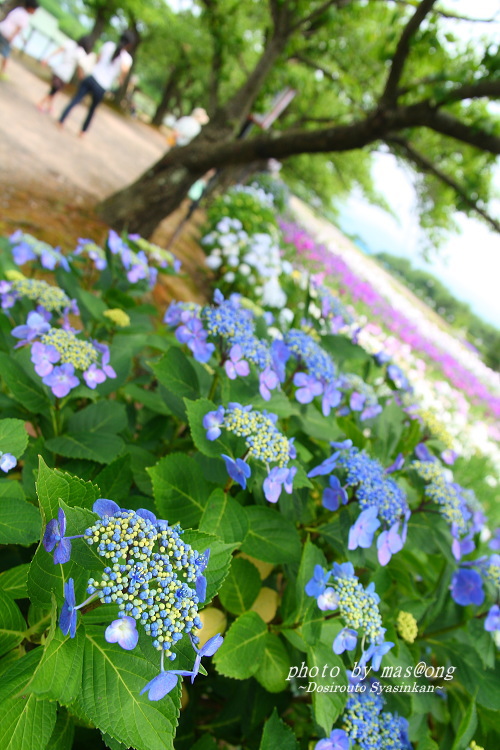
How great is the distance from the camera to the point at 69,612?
61cm

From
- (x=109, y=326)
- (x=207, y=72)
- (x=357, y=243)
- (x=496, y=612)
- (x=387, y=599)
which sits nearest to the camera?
(x=496, y=612)

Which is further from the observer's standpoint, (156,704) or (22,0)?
(22,0)

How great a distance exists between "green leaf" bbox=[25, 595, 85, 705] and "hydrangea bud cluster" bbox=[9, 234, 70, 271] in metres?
1.33

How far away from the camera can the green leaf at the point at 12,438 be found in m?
0.91

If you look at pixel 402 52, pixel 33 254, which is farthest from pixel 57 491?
pixel 402 52

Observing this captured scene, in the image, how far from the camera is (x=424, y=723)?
47.0 inches

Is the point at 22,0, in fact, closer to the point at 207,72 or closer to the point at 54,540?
the point at 54,540

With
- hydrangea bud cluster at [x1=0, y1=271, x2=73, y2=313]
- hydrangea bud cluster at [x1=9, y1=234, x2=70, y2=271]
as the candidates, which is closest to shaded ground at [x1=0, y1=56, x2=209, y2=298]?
hydrangea bud cluster at [x1=9, y1=234, x2=70, y2=271]

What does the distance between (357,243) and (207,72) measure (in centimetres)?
1024

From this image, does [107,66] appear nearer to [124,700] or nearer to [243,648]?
[243,648]

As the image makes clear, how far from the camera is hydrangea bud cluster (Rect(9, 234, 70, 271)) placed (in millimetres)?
1687

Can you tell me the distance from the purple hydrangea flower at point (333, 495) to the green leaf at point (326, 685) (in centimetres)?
31

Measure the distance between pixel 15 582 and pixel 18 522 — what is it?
129 mm

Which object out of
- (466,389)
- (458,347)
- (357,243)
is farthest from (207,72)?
(466,389)
